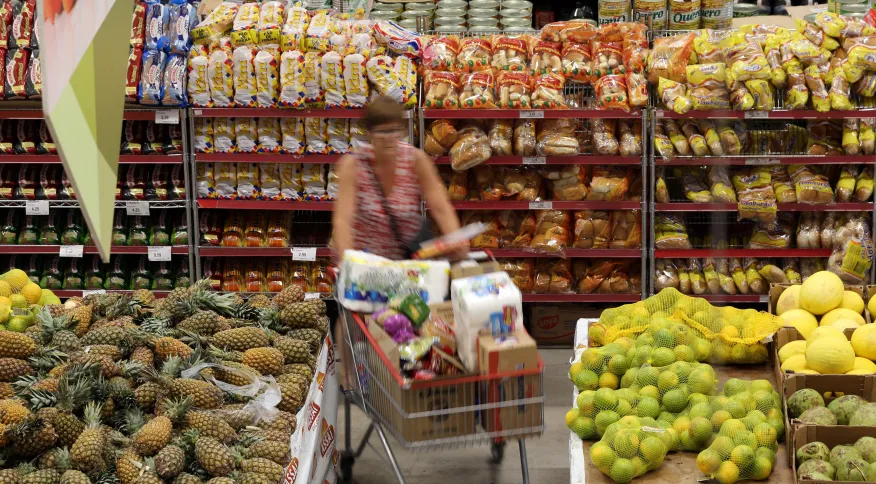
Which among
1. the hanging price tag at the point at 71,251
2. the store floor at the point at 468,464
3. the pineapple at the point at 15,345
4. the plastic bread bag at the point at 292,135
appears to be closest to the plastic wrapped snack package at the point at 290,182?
the plastic bread bag at the point at 292,135

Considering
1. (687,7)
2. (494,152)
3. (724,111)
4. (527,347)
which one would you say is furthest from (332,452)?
(687,7)

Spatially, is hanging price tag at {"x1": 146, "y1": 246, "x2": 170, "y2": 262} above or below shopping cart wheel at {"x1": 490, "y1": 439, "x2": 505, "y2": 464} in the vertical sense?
above

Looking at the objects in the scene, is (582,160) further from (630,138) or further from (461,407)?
(461,407)

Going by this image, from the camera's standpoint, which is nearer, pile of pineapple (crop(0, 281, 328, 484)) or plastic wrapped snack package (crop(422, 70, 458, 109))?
pile of pineapple (crop(0, 281, 328, 484))

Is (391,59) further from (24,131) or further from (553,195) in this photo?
(24,131)

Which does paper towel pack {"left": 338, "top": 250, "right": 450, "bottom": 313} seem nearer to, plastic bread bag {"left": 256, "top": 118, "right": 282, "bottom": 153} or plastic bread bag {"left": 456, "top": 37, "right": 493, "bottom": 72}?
plastic bread bag {"left": 256, "top": 118, "right": 282, "bottom": 153}

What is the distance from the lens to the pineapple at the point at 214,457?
289cm

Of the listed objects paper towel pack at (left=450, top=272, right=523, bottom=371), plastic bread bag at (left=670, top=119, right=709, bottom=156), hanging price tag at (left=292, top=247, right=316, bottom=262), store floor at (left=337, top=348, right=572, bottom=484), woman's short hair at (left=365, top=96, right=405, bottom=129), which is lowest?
store floor at (left=337, top=348, right=572, bottom=484)

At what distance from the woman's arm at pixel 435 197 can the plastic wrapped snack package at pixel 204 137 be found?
2.29m

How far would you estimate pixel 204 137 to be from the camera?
605 centimetres

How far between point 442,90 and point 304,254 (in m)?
1.36

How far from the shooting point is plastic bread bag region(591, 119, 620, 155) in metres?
5.87

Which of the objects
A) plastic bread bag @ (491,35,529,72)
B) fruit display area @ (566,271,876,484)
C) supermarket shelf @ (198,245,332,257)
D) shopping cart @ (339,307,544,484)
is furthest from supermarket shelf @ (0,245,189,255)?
shopping cart @ (339,307,544,484)

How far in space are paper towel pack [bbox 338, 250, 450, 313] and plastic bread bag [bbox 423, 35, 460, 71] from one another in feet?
9.50
